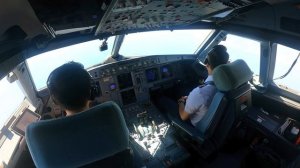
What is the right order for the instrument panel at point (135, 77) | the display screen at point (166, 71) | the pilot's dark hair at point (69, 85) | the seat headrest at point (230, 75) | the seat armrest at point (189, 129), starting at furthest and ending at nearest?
the display screen at point (166, 71)
the instrument panel at point (135, 77)
the seat armrest at point (189, 129)
the seat headrest at point (230, 75)
the pilot's dark hair at point (69, 85)

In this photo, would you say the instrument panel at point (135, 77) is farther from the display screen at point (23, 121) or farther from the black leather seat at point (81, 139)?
the black leather seat at point (81, 139)

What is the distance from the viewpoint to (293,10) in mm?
1903

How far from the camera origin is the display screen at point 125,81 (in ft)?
11.2

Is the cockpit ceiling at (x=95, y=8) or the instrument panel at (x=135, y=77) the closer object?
the cockpit ceiling at (x=95, y=8)

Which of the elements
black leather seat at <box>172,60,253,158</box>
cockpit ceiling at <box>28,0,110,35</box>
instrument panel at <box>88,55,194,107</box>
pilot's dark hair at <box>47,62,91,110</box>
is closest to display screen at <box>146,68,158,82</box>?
instrument panel at <box>88,55,194,107</box>

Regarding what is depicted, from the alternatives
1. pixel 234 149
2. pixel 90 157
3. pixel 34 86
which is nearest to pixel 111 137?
pixel 90 157

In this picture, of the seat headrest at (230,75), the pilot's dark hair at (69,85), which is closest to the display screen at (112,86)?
the seat headrest at (230,75)

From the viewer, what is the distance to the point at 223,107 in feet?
7.51

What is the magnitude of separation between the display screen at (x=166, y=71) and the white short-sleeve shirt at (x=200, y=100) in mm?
1121

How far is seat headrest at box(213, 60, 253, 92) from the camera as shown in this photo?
7.07 feet

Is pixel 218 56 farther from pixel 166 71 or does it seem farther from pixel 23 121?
pixel 23 121

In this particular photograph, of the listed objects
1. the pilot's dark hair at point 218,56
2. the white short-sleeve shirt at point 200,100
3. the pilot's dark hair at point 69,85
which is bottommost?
the white short-sleeve shirt at point 200,100

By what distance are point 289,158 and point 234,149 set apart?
1.82 feet

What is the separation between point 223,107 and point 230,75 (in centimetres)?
31
